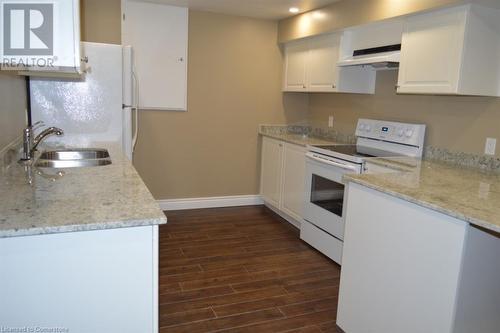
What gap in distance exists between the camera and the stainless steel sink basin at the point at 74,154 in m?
2.74

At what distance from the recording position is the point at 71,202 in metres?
1.50

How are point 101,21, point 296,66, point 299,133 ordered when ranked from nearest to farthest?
1. point 101,21
2. point 296,66
3. point 299,133

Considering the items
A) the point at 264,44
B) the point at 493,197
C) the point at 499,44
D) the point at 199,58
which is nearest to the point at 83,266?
the point at 493,197

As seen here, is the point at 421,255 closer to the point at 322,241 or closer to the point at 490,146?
the point at 490,146

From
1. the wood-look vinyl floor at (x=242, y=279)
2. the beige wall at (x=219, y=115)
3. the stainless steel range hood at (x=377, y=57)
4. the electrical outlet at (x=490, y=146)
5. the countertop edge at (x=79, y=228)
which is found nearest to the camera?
the countertop edge at (x=79, y=228)

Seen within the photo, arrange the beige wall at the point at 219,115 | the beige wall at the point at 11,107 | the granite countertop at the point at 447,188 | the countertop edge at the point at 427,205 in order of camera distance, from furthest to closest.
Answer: the beige wall at the point at 219,115 < the beige wall at the point at 11,107 < the granite countertop at the point at 447,188 < the countertop edge at the point at 427,205

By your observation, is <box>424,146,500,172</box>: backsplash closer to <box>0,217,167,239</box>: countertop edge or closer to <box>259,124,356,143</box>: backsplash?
<box>259,124,356,143</box>: backsplash

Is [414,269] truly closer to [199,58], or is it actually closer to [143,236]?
[143,236]

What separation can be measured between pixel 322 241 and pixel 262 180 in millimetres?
1535

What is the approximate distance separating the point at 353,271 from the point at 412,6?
1904mm

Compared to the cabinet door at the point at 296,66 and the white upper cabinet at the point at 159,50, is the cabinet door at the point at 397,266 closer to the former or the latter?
the cabinet door at the point at 296,66

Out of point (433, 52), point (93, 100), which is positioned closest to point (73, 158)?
point (93, 100)

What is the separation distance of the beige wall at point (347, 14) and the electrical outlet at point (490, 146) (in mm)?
870

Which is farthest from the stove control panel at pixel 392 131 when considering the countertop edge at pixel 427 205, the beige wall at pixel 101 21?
the beige wall at pixel 101 21
